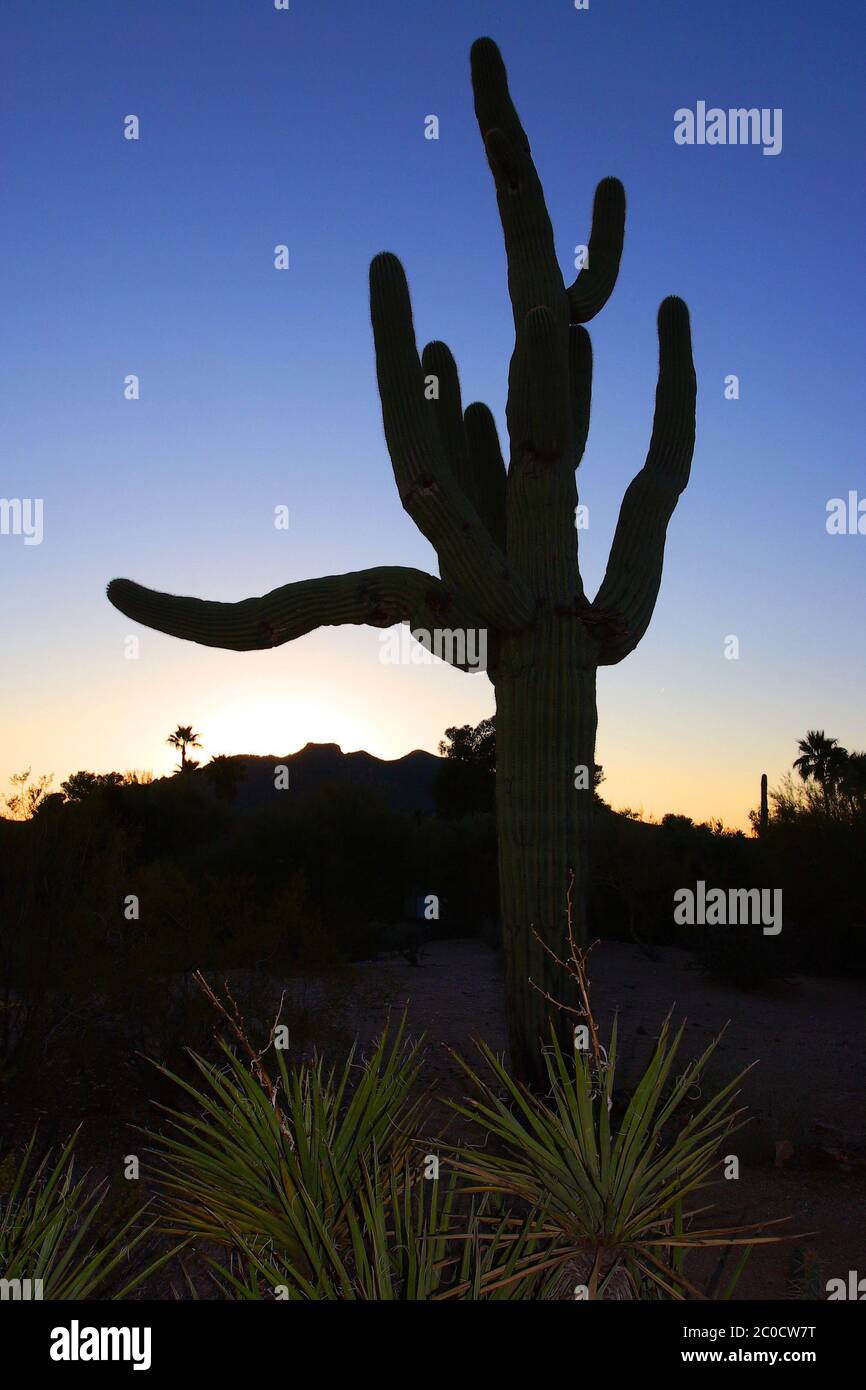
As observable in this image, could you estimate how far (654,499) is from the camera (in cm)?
877

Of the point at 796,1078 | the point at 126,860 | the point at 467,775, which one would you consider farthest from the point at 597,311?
the point at 467,775

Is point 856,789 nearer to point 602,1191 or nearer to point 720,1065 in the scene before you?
point 720,1065

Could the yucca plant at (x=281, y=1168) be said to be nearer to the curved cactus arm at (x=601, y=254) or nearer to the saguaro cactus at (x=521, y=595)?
the saguaro cactus at (x=521, y=595)

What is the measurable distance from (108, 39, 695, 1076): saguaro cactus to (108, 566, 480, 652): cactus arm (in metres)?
0.01

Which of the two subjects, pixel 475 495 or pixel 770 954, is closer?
pixel 475 495

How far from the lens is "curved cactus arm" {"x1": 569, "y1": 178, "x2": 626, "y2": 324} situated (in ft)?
29.8

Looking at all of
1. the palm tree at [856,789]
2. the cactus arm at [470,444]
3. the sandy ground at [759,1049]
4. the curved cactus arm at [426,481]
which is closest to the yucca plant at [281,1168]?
the sandy ground at [759,1049]

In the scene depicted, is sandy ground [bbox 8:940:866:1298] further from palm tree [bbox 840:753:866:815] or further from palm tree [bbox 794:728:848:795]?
palm tree [bbox 794:728:848:795]

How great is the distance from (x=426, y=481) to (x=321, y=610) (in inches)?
49.1

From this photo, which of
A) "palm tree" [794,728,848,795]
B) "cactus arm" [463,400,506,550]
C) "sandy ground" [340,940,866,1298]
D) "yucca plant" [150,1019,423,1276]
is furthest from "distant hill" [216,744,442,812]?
"yucca plant" [150,1019,423,1276]

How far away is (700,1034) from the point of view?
1127cm

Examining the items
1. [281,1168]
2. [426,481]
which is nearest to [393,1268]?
[281,1168]
